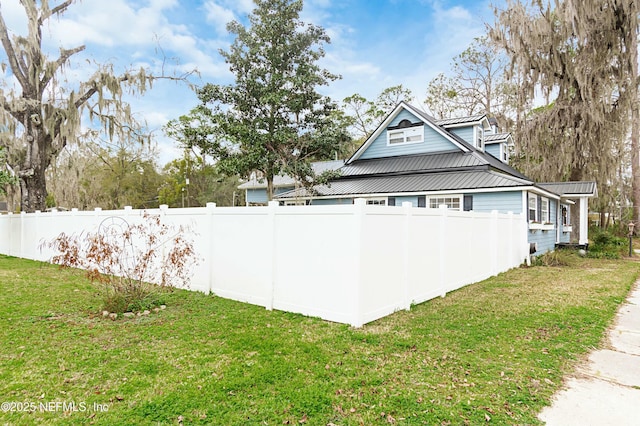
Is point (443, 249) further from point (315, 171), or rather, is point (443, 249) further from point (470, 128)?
point (315, 171)

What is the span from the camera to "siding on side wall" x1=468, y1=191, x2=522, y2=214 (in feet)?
39.4

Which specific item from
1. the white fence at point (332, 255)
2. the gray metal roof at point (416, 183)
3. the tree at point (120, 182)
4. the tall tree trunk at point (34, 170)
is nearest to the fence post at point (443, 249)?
the white fence at point (332, 255)

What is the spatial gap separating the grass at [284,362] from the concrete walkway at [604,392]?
0.14 meters

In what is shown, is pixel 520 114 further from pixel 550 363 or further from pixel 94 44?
pixel 94 44

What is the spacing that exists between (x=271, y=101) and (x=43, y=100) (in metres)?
8.13

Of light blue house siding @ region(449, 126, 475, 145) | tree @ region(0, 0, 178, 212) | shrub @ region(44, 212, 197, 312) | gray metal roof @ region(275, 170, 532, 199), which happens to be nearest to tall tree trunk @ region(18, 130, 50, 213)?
tree @ region(0, 0, 178, 212)

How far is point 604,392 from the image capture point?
3170 mm

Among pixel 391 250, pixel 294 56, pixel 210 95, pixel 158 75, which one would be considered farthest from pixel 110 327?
pixel 294 56

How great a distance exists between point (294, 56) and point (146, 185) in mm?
22600

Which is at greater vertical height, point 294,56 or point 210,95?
point 294,56

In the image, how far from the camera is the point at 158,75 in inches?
548

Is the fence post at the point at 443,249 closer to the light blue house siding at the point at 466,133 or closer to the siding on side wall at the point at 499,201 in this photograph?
the siding on side wall at the point at 499,201

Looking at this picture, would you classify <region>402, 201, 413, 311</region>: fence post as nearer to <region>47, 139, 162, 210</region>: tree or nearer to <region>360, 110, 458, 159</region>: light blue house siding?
<region>360, 110, 458, 159</region>: light blue house siding

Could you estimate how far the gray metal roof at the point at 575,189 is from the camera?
14.6 m
